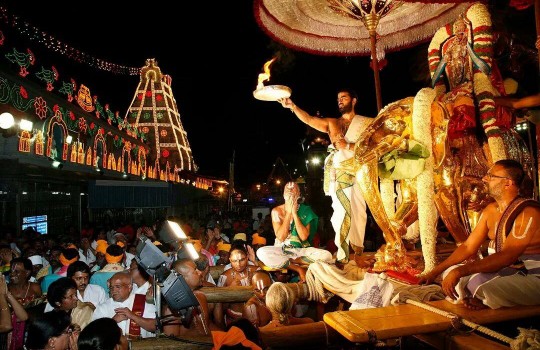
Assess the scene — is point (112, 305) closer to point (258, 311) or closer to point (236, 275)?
point (258, 311)

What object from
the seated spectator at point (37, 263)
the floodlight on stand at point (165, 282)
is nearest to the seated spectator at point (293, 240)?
the floodlight on stand at point (165, 282)

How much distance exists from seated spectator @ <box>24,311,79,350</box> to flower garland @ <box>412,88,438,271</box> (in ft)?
11.7

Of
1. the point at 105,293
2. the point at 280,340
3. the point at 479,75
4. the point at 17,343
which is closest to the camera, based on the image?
the point at 280,340

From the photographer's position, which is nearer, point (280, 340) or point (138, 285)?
point (280, 340)

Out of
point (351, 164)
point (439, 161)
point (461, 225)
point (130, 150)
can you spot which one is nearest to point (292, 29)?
point (351, 164)

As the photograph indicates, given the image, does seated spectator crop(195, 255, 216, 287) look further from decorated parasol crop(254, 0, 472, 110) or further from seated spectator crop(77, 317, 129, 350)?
decorated parasol crop(254, 0, 472, 110)

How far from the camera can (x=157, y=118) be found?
42156 mm

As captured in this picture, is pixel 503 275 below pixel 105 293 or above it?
above

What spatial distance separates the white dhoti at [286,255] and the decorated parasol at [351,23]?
7.83 ft

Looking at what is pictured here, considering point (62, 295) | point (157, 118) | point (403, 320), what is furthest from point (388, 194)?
point (157, 118)

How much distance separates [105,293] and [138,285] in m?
0.76

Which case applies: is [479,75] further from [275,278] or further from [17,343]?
[17,343]

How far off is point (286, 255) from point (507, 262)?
3.31 metres

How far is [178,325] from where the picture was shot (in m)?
4.53
